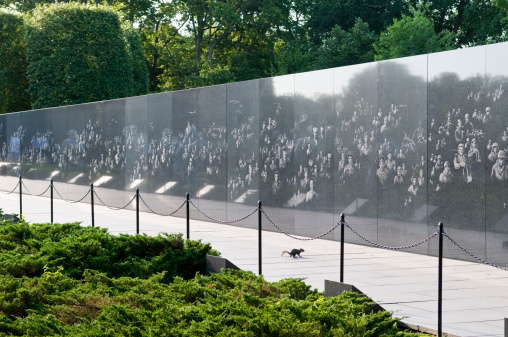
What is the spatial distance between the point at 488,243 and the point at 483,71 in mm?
2941

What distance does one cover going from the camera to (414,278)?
11156 mm

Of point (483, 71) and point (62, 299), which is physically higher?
point (483, 71)

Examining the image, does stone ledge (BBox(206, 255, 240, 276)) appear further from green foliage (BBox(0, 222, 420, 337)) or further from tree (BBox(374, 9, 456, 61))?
tree (BBox(374, 9, 456, 61))

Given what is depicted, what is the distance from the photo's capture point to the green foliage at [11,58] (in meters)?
47.3

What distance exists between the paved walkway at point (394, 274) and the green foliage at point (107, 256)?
Answer: 1.74 meters

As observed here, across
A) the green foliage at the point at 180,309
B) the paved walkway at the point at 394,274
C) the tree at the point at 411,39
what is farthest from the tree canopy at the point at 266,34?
the green foliage at the point at 180,309

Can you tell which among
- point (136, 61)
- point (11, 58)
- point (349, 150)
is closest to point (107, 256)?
point (349, 150)

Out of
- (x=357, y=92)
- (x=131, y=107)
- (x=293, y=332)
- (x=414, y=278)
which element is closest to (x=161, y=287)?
(x=293, y=332)

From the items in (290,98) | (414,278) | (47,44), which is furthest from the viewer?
(47,44)

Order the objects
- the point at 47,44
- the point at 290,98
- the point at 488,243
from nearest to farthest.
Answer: the point at 488,243 → the point at 290,98 → the point at 47,44

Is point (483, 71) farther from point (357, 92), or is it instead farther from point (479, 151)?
point (357, 92)

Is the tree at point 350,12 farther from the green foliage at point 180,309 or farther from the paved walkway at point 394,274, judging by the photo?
the green foliage at point 180,309

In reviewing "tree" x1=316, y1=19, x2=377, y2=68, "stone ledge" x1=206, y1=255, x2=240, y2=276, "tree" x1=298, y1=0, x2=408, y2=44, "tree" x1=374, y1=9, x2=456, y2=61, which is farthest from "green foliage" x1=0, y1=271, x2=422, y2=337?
"tree" x1=298, y1=0, x2=408, y2=44

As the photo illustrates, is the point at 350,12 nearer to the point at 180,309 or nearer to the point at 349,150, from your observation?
the point at 349,150
